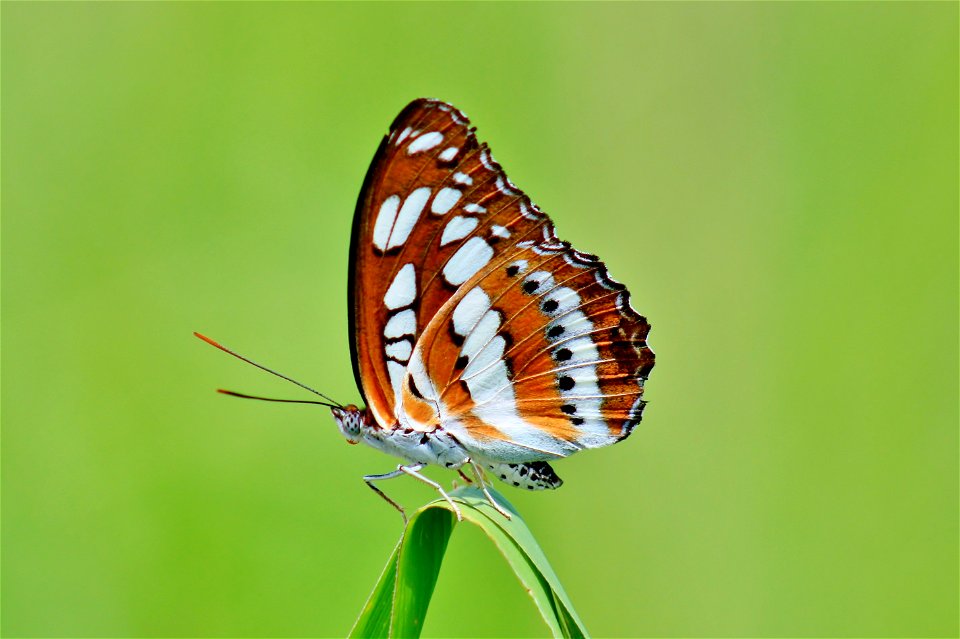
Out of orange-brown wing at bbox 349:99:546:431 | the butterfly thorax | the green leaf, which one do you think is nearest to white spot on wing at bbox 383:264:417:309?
orange-brown wing at bbox 349:99:546:431

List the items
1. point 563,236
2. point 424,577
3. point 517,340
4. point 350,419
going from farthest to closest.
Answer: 1. point 563,236
2. point 517,340
3. point 350,419
4. point 424,577

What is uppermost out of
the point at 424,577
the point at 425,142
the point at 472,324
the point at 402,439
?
the point at 425,142

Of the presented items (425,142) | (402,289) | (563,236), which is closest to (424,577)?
(402,289)

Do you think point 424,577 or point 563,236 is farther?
point 563,236

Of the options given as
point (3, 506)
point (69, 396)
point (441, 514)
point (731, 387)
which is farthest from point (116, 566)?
point (731, 387)

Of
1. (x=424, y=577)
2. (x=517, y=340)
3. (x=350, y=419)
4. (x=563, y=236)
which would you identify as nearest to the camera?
(x=424, y=577)

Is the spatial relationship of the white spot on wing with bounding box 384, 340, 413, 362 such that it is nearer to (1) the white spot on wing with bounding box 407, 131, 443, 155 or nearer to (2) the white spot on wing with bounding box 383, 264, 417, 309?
(2) the white spot on wing with bounding box 383, 264, 417, 309

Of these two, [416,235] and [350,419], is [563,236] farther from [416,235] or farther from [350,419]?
[350,419]

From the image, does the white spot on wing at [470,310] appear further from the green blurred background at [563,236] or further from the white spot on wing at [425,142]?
the green blurred background at [563,236]
